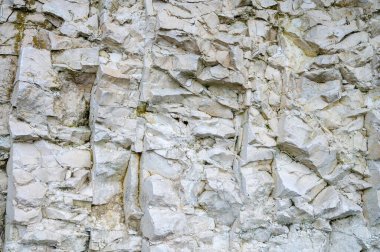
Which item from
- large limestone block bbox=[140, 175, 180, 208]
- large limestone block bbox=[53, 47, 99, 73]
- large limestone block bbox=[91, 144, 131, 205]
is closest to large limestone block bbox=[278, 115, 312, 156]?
large limestone block bbox=[140, 175, 180, 208]

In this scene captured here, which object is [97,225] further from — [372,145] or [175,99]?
[372,145]

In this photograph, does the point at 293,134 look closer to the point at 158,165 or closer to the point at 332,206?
the point at 332,206

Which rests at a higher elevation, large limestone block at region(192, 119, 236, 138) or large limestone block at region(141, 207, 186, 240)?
large limestone block at region(192, 119, 236, 138)

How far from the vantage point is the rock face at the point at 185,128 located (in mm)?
5418

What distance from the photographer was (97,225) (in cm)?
543

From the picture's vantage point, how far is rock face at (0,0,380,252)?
5.42m

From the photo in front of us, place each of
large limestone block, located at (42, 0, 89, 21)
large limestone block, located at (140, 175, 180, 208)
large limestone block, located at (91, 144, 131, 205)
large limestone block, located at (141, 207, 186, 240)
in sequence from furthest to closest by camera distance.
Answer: large limestone block, located at (42, 0, 89, 21) → large limestone block, located at (91, 144, 131, 205) → large limestone block, located at (140, 175, 180, 208) → large limestone block, located at (141, 207, 186, 240)

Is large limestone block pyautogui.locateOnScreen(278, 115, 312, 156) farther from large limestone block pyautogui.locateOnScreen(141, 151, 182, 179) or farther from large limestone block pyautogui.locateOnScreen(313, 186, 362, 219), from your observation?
large limestone block pyautogui.locateOnScreen(141, 151, 182, 179)

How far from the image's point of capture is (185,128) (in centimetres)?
595

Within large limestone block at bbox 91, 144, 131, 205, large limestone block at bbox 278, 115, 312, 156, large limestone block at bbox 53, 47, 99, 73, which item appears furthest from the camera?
large limestone block at bbox 278, 115, 312, 156

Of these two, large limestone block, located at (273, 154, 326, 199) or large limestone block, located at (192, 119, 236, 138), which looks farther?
large limestone block, located at (192, 119, 236, 138)

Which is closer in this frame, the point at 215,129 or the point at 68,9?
the point at 215,129

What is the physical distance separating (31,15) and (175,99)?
2478 mm

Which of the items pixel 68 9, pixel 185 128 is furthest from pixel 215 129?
pixel 68 9
